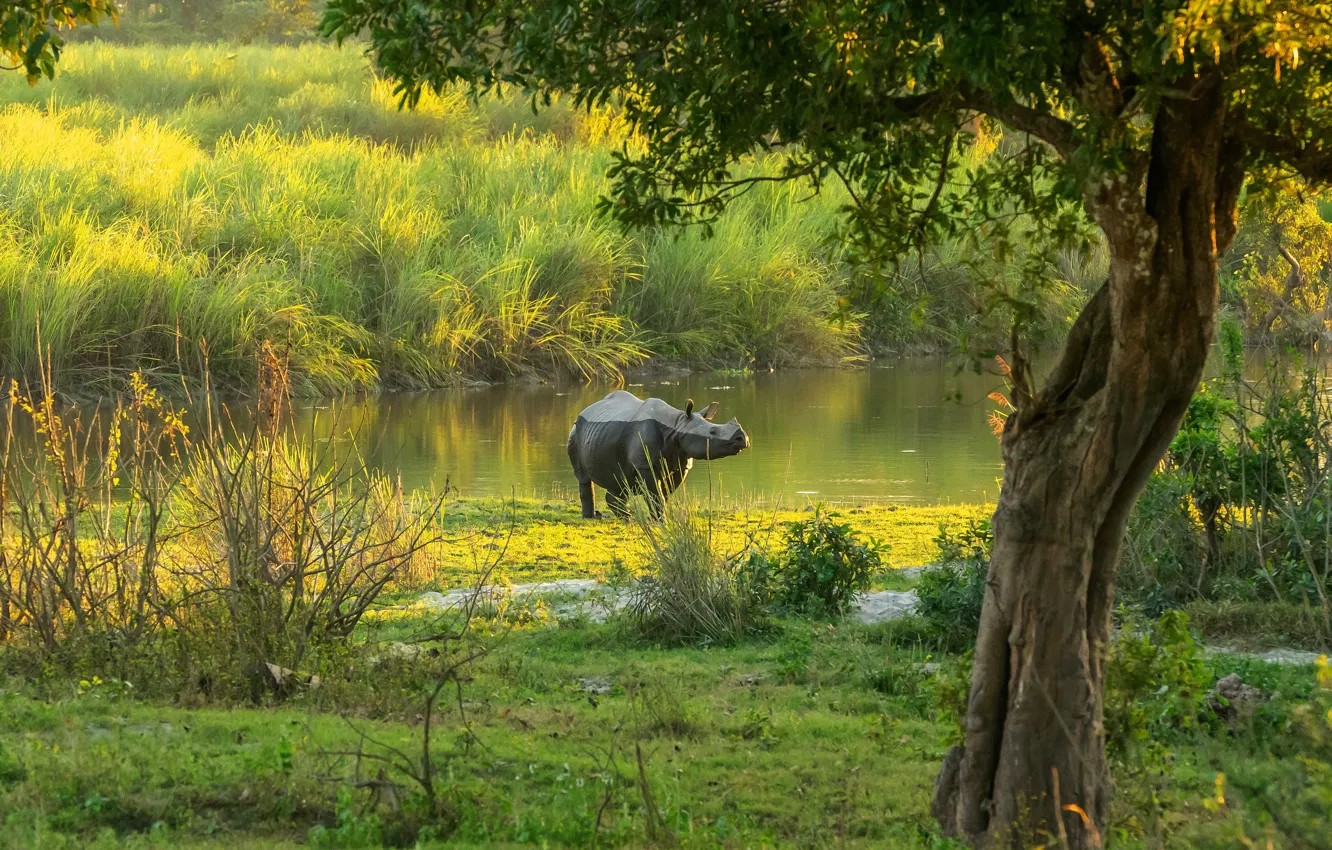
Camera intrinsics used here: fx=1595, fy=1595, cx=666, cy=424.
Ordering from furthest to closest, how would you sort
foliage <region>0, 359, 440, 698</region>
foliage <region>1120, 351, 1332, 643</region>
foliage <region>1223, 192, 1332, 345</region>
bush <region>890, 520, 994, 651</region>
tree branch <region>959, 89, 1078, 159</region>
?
foliage <region>1223, 192, 1332, 345</region>, foliage <region>1120, 351, 1332, 643</region>, bush <region>890, 520, 994, 651</region>, foliage <region>0, 359, 440, 698</region>, tree branch <region>959, 89, 1078, 159</region>

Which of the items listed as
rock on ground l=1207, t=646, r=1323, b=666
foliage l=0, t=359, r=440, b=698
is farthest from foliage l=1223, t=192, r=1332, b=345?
foliage l=0, t=359, r=440, b=698

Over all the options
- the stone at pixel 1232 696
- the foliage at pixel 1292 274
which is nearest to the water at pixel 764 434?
the foliage at pixel 1292 274

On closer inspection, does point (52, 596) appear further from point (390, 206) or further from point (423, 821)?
point (390, 206)

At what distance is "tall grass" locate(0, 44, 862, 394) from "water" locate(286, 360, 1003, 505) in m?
0.99

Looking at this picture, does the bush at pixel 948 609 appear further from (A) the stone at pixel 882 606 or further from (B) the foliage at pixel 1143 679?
(B) the foliage at pixel 1143 679

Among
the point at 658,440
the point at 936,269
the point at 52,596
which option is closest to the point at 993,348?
the point at 52,596

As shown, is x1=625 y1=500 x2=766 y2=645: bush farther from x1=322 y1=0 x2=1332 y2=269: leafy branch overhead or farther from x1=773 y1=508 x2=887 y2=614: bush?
x1=322 y1=0 x2=1332 y2=269: leafy branch overhead

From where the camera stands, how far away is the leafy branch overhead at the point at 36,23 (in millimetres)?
5258

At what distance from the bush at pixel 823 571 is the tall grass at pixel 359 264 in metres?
12.1

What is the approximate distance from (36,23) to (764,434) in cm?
1520

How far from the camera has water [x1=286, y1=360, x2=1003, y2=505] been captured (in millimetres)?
16375

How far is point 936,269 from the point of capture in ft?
95.3

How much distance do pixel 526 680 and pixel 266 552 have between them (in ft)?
4.70

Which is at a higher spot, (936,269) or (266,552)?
(936,269)
